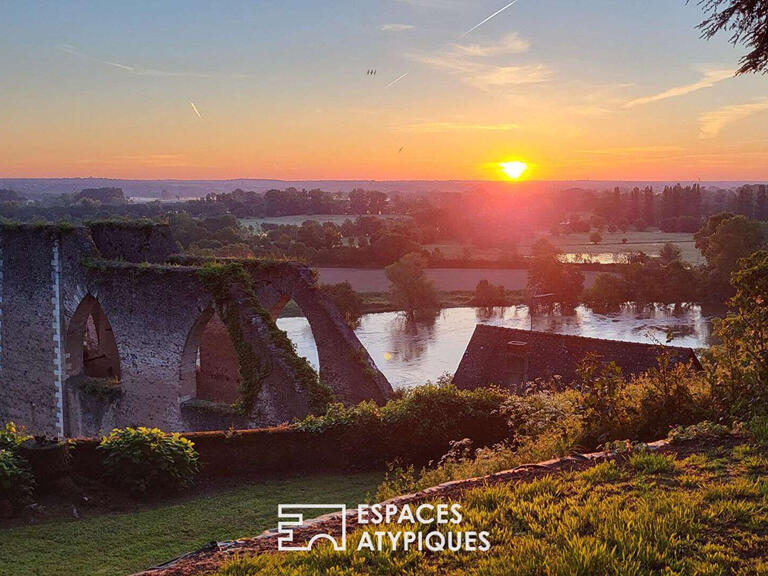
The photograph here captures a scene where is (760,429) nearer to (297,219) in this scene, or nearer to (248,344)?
(248,344)

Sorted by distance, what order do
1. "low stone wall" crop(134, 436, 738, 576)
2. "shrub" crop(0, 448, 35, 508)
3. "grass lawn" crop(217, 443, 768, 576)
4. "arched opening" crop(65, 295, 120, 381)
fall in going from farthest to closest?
"arched opening" crop(65, 295, 120, 381)
"shrub" crop(0, 448, 35, 508)
"low stone wall" crop(134, 436, 738, 576)
"grass lawn" crop(217, 443, 768, 576)

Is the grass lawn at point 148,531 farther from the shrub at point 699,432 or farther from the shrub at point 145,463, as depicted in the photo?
the shrub at point 699,432

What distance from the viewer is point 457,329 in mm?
52125

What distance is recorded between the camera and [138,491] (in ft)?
30.7

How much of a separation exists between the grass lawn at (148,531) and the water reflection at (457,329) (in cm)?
2907

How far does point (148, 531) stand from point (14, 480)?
193cm

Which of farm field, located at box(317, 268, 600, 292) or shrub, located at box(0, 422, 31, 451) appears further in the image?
farm field, located at box(317, 268, 600, 292)

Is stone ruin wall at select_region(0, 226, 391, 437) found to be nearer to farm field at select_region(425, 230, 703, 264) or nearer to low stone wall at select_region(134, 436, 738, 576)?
low stone wall at select_region(134, 436, 738, 576)

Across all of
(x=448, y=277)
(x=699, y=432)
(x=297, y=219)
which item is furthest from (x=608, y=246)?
(x=699, y=432)

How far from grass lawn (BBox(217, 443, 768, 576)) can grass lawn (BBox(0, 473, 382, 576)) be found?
128 inches

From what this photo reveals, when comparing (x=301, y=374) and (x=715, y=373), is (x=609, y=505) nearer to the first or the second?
(x=715, y=373)

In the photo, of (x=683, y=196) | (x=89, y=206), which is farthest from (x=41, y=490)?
(x=683, y=196)

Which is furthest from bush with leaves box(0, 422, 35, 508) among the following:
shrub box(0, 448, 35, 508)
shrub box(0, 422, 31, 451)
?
shrub box(0, 422, 31, 451)

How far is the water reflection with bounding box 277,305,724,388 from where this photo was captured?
4345 centimetres
